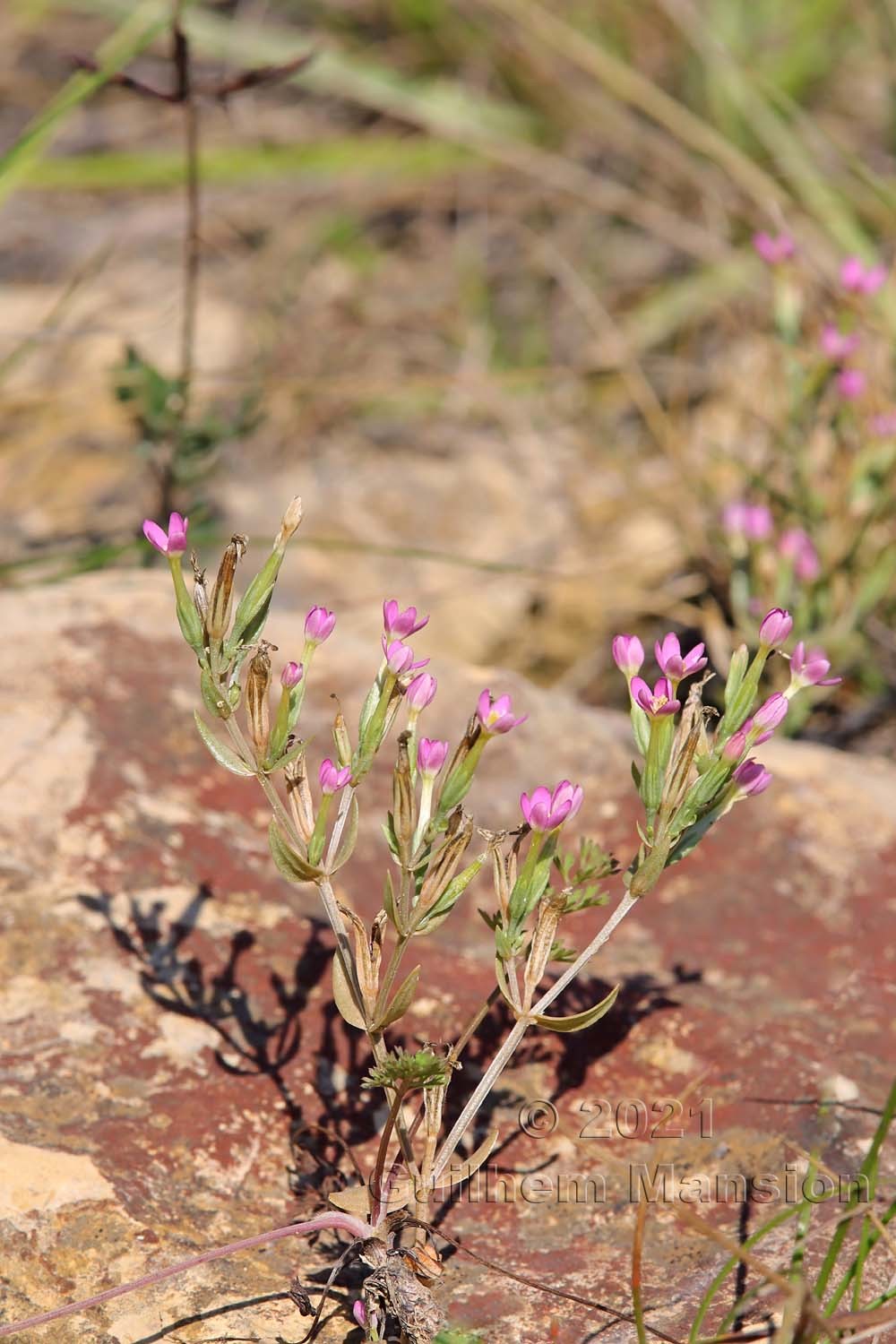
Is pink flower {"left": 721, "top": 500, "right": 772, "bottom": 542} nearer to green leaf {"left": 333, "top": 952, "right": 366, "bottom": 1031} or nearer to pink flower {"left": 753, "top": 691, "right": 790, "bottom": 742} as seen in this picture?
pink flower {"left": 753, "top": 691, "right": 790, "bottom": 742}

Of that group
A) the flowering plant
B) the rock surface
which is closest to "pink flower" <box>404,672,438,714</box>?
the flowering plant

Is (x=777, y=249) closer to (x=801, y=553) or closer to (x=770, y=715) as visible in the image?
(x=801, y=553)

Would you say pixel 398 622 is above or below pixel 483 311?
above

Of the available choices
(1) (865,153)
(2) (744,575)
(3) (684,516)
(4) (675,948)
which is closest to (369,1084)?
(4) (675,948)

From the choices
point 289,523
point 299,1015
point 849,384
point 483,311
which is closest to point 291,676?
point 289,523

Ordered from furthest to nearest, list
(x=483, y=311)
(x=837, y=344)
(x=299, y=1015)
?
(x=483, y=311) < (x=837, y=344) < (x=299, y=1015)

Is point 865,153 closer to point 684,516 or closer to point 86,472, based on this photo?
point 684,516
